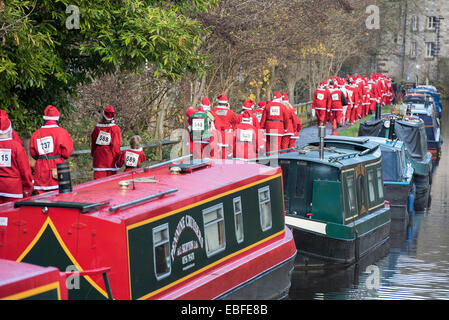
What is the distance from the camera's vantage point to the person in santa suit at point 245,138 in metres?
19.4

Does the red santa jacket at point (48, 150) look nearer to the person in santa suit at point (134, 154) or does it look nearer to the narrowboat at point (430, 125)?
the person in santa suit at point (134, 154)

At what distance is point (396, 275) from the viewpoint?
621 inches

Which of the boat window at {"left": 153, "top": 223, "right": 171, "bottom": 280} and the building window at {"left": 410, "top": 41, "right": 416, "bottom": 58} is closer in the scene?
the boat window at {"left": 153, "top": 223, "right": 171, "bottom": 280}

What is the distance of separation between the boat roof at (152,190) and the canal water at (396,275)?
139 inches

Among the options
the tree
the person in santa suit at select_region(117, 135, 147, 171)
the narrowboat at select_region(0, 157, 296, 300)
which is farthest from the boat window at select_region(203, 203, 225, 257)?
the person in santa suit at select_region(117, 135, 147, 171)

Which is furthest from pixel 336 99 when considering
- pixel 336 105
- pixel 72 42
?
pixel 72 42

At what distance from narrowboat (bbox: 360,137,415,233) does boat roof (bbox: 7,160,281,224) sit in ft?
30.3

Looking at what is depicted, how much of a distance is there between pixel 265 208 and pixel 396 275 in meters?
5.45

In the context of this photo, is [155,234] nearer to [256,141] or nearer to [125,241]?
[125,241]

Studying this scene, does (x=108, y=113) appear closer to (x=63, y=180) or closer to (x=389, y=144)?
(x=63, y=180)

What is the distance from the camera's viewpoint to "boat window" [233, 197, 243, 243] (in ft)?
34.2

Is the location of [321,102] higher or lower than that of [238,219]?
higher

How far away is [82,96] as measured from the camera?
64.1 feet

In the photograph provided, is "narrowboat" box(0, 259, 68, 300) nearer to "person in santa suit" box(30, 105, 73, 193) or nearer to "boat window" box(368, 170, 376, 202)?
"person in santa suit" box(30, 105, 73, 193)
